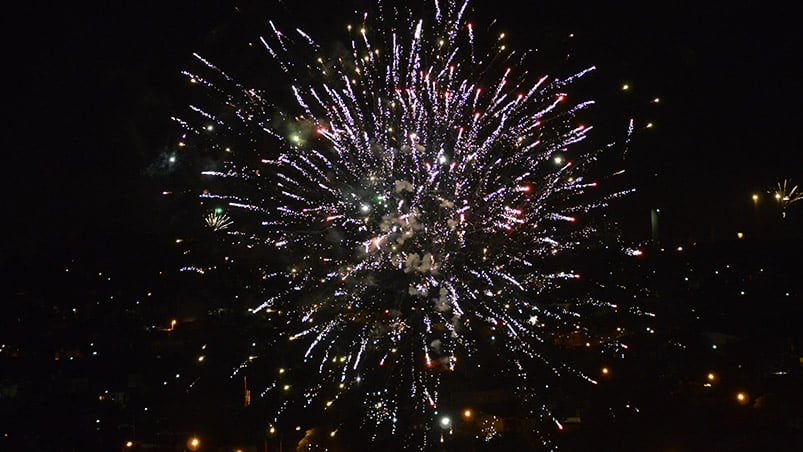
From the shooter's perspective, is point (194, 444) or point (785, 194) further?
point (785, 194)

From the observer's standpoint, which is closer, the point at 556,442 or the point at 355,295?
the point at 556,442

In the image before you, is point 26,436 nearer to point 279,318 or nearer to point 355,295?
point 279,318

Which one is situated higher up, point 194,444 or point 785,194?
point 785,194

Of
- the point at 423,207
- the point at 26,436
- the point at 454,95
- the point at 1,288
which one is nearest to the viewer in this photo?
the point at 26,436

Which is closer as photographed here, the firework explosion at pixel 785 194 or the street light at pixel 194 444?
the street light at pixel 194 444

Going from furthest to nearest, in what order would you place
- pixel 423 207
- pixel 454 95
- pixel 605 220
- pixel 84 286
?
pixel 605 220, pixel 423 207, pixel 454 95, pixel 84 286

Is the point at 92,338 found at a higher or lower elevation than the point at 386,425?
higher

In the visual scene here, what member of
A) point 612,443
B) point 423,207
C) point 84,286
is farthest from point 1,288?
point 612,443

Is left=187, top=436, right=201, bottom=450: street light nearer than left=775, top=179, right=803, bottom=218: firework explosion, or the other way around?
left=187, top=436, right=201, bottom=450: street light

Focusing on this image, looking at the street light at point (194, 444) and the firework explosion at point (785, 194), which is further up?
the firework explosion at point (785, 194)

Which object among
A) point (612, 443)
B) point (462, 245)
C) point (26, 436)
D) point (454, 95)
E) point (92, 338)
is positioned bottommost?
point (612, 443)

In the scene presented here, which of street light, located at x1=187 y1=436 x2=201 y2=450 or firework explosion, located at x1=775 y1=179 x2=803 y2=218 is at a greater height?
firework explosion, located at x1=775 y1=179 x2=803 y2=218
